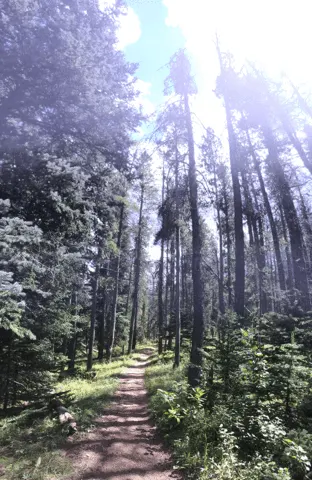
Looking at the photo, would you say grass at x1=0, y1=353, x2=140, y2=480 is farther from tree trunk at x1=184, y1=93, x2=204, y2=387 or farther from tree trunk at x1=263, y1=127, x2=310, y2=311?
tree trunk at x1=263, y1=127, x2=310, y2=311

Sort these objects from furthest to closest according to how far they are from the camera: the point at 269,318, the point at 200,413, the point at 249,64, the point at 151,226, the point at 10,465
A: 1. the point at 151,226
2. the point at 249,64
3. the point at 269,318
4. the point at 200,413
5. the point at 10,465

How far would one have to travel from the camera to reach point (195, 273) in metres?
10.9

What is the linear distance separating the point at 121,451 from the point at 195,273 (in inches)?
240

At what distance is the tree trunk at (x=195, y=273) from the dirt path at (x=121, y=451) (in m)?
2.15

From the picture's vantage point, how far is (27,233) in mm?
5707

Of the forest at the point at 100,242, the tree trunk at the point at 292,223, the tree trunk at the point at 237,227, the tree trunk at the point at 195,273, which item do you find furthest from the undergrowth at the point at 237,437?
the tree trunk at the point at 292,223

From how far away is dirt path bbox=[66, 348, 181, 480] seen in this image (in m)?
5.14

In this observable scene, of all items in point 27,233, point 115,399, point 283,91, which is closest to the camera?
point 27,233

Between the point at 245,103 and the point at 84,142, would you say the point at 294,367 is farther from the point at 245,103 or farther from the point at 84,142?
the point at 245,103

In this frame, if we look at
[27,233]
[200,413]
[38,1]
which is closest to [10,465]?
[200,413]

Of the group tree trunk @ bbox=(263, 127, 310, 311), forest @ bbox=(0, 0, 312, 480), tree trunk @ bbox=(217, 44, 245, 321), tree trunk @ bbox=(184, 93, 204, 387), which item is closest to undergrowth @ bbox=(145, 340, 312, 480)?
forest @ bbox=(0, 0, 312, 480)

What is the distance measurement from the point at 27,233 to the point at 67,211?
Result: 2260mm

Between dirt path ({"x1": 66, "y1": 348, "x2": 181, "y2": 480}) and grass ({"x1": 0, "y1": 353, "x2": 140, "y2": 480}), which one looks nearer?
grass ({"x1": 0, "y1": 353, "x2": 140, "y2": 480})

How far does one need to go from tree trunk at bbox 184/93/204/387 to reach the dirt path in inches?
84.7
